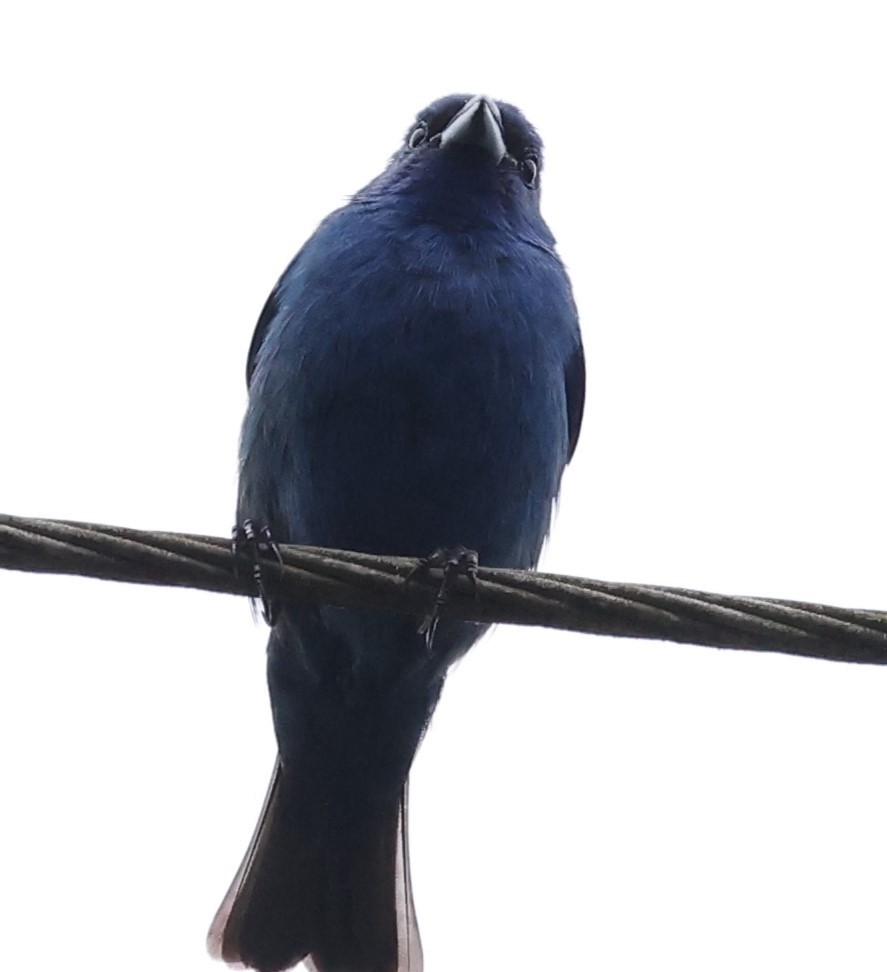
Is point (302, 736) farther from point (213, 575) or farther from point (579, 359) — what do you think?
point (213, 575)

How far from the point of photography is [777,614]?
A: 3.58 metres

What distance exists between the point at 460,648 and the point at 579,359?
1296mm

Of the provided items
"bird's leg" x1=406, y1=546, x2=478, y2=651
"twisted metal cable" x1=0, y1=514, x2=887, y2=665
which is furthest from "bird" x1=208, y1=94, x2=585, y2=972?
"twisted metal cable" x1=0, y1=514, x2=887, y2=665

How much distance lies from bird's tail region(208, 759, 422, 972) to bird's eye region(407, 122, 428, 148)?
2491 mm

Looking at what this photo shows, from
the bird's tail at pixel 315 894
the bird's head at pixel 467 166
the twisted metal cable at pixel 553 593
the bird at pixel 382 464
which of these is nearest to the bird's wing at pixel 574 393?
the bird at pixel 382 464

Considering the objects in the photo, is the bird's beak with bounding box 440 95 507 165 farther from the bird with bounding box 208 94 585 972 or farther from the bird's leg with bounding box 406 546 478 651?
the bird's leg with bounding box 406 546 478 651

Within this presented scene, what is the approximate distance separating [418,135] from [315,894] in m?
2.95

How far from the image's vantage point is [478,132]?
6.35 m

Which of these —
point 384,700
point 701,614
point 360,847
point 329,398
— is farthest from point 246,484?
point 701,614

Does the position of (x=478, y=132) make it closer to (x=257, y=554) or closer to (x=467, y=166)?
(x=467, y=166)

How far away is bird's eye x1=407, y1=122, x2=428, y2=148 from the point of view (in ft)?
21.5

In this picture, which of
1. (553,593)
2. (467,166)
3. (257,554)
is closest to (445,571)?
(257,554)

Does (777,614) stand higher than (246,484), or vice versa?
(246,484)

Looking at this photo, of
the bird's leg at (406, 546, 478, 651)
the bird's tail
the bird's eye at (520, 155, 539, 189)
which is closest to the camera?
the bird's leg at (406, 546, 478, 651)
